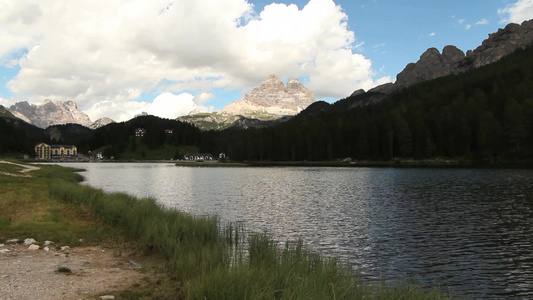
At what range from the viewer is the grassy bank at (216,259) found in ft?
38.8

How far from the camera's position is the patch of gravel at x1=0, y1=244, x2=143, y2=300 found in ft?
42.8

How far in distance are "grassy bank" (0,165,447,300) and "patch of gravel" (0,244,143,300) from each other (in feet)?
6.59

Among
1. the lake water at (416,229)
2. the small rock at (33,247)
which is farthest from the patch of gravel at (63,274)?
the lake water at (416,229)

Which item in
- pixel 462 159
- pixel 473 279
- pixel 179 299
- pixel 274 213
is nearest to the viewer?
pixel 179 299

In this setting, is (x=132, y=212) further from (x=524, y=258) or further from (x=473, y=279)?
(x=524, y=258)

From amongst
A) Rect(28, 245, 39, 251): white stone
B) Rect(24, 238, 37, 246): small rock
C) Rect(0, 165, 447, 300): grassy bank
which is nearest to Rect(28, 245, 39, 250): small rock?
Rect(28, 245, 39, 251): white stone

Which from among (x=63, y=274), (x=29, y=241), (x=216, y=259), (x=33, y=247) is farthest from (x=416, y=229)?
(x=29, y=241)

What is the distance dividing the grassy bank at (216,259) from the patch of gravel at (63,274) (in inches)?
79.1

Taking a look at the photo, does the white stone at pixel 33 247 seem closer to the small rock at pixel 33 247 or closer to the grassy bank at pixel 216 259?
the small rock at pixel 33 247

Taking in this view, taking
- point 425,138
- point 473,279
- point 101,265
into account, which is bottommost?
point 473,279

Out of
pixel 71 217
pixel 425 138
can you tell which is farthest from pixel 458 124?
pixel 71 217

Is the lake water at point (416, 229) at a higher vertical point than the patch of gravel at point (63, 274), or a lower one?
lower

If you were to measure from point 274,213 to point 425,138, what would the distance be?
161 metres

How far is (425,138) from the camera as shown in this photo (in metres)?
180
